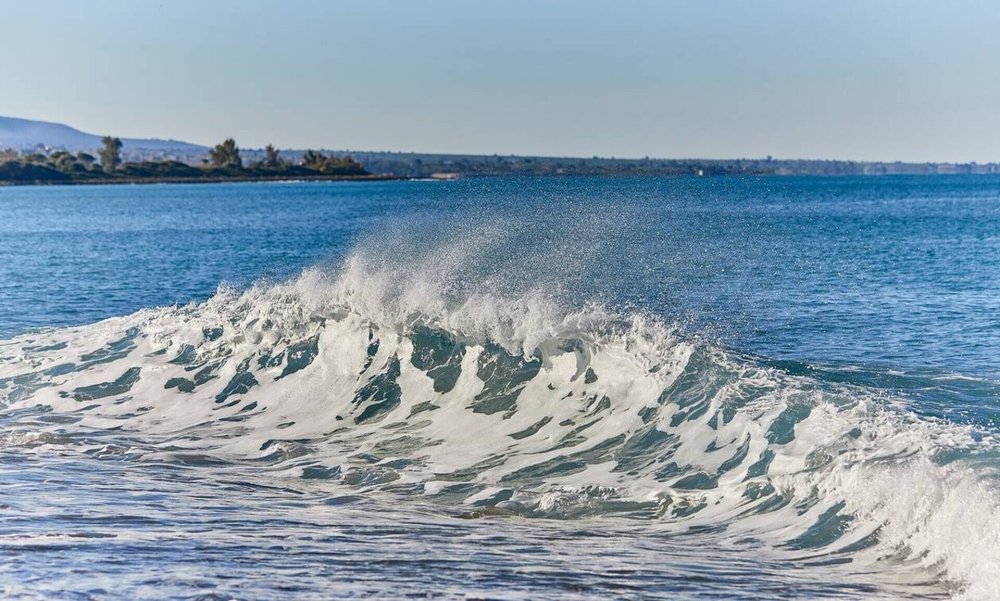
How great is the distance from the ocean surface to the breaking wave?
49mm

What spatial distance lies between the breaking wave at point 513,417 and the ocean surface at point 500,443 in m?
0.05

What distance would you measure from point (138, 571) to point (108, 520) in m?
1.95

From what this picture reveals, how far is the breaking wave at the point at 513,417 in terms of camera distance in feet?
37.0

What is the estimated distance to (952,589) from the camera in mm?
9281

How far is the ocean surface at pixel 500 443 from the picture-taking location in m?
9.73

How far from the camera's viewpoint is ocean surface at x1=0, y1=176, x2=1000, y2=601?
9727mm

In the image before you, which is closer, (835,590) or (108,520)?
(835,590)

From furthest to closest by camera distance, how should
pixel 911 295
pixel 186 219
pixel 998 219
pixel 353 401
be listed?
pixel 186 219 → pixel 998 219 → pixel 911 295 → pixel 353 401

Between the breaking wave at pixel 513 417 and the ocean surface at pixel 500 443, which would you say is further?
the breaking wave at pixel 513 417

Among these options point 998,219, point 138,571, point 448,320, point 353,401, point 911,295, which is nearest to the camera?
point 138,571

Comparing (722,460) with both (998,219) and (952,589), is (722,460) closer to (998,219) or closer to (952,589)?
(952,589)

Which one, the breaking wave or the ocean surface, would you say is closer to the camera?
the ocean surface

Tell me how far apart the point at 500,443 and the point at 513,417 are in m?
1.20

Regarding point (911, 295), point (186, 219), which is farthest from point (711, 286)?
point (186, 219)
